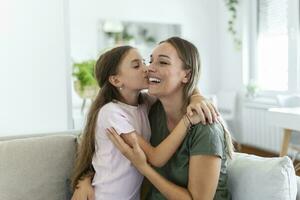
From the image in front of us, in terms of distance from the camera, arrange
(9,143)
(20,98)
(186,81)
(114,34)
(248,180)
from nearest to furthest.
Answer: (248,180), (186,81), (9,143), (20,98), (114,34)

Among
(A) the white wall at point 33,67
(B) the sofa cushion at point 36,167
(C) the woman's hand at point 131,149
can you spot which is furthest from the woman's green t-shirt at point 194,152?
(A) the white wall at point 33,67

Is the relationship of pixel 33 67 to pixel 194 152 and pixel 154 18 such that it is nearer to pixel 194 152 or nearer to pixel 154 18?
pixel 194 152

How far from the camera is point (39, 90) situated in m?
1.98

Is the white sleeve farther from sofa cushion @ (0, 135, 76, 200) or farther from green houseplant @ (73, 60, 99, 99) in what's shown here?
green houseplant @ (73, 60, 99, 99)

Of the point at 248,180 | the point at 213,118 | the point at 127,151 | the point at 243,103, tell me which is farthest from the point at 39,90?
the point at 243,103

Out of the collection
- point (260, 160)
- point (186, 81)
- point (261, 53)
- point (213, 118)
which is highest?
point (261, 53)

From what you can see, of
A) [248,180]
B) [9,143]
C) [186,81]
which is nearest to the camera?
[248,180]

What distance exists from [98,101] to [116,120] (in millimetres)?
177

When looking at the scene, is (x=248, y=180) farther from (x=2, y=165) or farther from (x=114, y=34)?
(x=114, y=34)

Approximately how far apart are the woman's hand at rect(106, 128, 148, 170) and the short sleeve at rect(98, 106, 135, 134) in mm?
19

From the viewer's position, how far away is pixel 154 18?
4.72 metres

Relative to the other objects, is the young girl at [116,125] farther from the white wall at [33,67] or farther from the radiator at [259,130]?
the radiator at [259,130]

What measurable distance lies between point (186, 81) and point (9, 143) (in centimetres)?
79

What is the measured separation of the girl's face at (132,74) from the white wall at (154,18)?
291 centimetres
